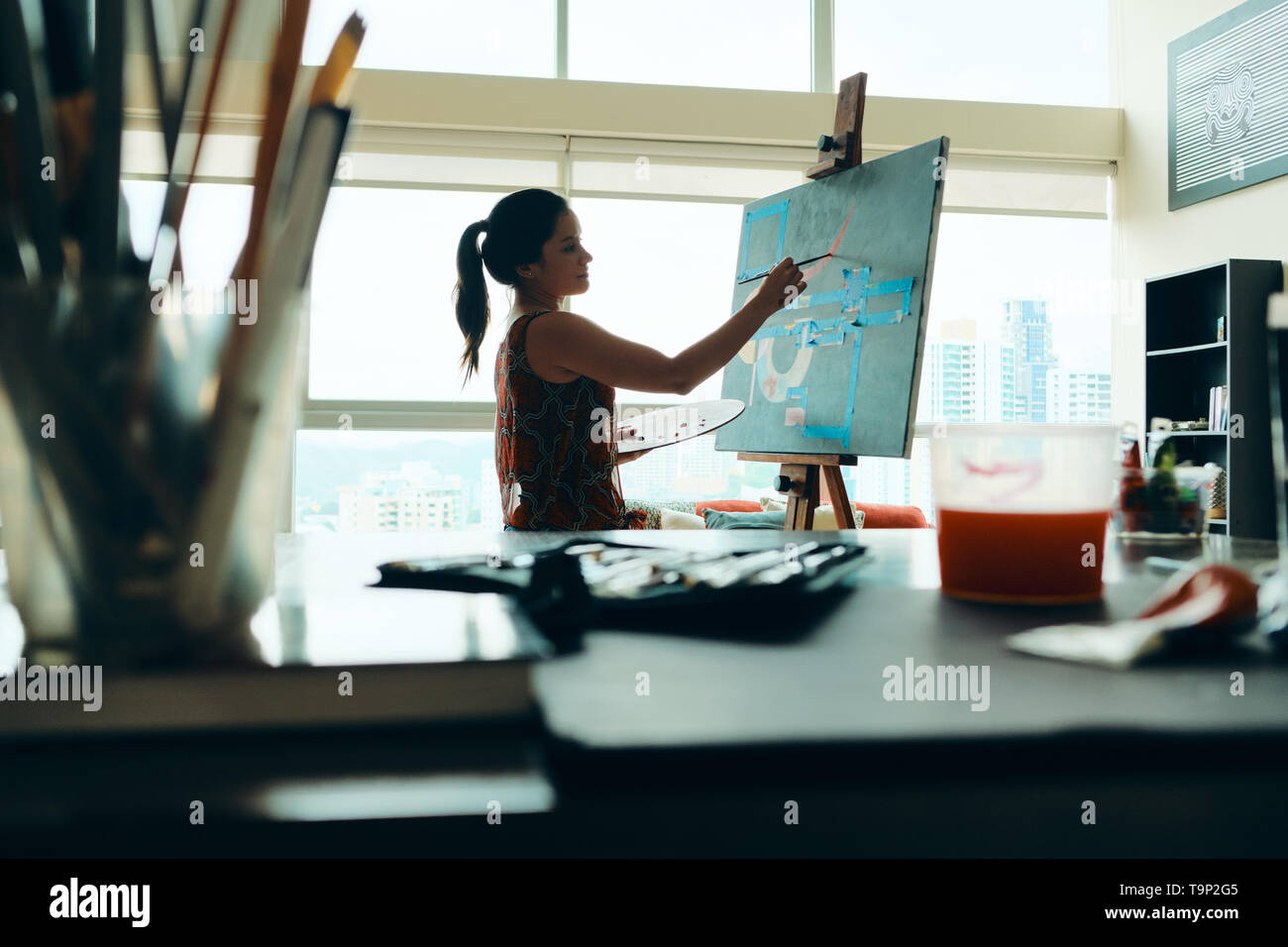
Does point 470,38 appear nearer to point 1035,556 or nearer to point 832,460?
point 832,460

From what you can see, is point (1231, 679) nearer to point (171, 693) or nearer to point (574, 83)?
point (171, 693)

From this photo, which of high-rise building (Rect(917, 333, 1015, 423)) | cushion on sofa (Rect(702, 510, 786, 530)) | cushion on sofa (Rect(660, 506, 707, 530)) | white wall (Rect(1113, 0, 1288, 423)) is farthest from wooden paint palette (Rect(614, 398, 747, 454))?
white wall (Rect(1113, 0, 1288, 423))

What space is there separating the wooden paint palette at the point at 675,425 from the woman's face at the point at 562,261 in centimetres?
39

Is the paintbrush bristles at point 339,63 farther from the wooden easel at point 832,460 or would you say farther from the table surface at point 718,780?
the wooden easel at point 832,460

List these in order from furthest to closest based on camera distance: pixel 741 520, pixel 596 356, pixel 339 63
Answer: pixel 741 520 → pixel 596 356 → pixel 339 63

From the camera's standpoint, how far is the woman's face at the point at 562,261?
5.78ft

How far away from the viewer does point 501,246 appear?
5.77 ft

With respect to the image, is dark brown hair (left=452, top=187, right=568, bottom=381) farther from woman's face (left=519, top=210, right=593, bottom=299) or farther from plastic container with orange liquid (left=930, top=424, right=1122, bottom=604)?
plastic container with orange liquid (left=930, top=424, right=1122, bottom=604)

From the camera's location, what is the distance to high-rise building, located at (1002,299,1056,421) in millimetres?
4895

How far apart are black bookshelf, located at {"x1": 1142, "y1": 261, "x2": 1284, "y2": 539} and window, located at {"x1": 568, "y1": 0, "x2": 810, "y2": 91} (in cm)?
219

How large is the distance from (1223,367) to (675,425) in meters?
3.24

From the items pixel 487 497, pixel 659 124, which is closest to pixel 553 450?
pixel 487 497

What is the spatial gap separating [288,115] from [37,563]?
0.68 feet

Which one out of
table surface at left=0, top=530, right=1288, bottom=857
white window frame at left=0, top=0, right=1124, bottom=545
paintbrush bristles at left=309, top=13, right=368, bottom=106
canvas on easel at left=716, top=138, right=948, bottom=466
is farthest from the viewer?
white window frame at left=0, top=0, right=1124, bottom=545
